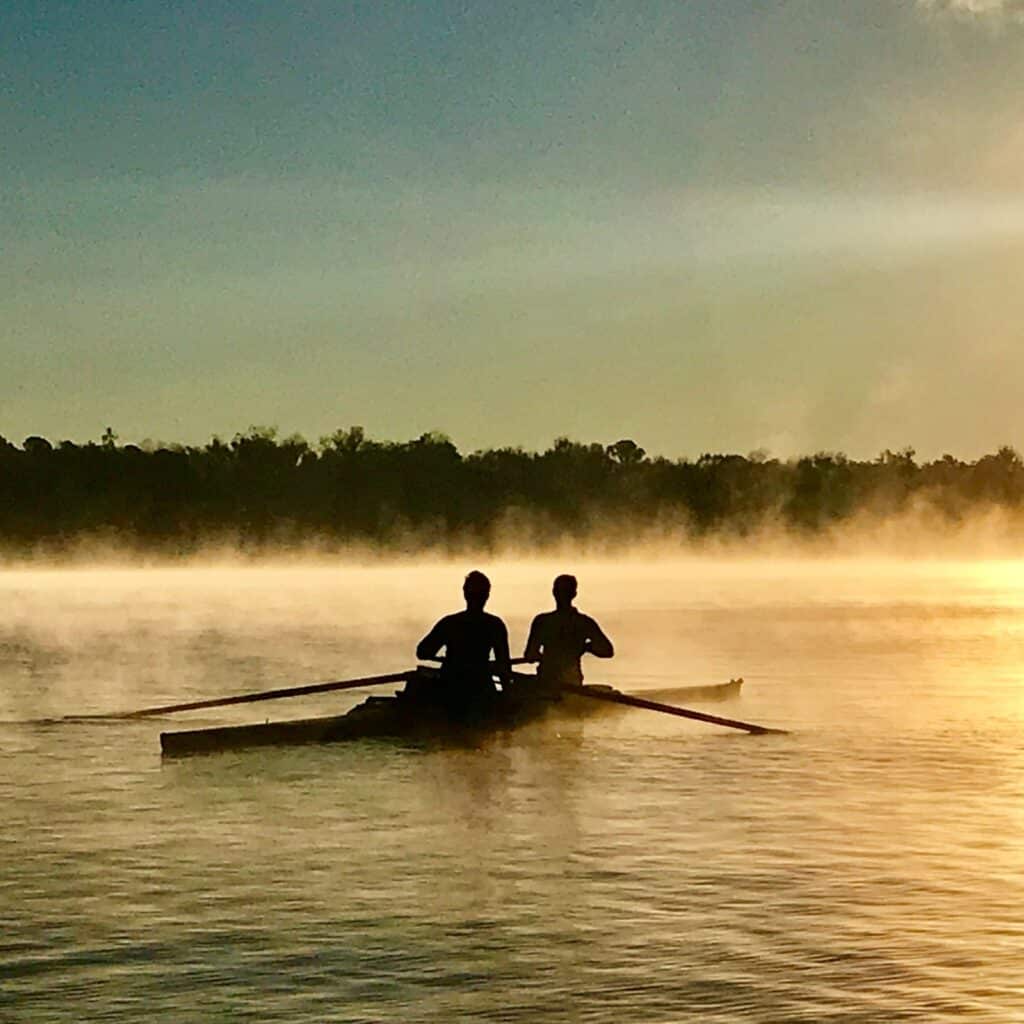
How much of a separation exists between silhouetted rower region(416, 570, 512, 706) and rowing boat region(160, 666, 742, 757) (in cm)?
18

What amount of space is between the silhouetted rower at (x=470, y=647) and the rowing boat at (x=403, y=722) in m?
0.18

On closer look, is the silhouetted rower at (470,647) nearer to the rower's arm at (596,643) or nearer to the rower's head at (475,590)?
the rower's head at (475,590)

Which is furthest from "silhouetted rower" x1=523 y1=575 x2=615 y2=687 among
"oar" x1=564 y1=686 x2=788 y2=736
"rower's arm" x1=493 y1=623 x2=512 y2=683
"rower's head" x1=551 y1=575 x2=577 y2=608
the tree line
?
the tree line

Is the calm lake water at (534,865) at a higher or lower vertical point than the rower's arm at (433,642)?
lower

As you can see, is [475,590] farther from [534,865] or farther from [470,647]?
[534,865]

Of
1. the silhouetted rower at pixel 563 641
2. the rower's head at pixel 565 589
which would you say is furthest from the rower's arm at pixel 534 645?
the rower's head at pixel 565 589

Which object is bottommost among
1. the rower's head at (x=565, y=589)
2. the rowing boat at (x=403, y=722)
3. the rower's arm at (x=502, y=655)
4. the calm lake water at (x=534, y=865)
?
the calm lake water at (x=534, y=865)

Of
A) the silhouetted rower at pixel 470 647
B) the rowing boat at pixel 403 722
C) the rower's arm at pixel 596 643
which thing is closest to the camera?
the rowing boat at pixel 403 722

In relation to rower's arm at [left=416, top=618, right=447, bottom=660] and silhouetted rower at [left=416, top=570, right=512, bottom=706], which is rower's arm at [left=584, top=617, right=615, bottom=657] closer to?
silhouetted rower at [left=416, top=570, right=512, bottom=706]

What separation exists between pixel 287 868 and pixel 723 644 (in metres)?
31.4

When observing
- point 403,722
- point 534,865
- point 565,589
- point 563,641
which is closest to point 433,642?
point 403,722

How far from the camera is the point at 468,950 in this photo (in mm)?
12289

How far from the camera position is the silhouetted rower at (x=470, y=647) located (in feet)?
69.6

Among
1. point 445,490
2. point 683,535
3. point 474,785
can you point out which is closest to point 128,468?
point 445,490
